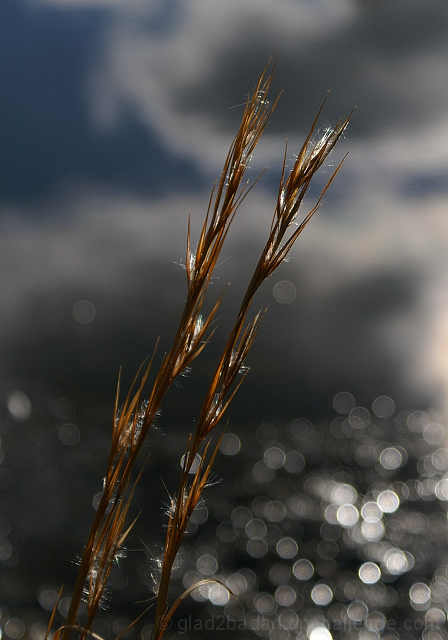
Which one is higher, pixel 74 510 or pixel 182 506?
pixel 182 506

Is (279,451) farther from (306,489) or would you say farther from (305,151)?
(305,151)

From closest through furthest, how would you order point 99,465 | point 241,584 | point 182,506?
1. point 182,506
2. point 241,584
3. point 99,465

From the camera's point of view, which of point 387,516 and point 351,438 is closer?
point 387,516

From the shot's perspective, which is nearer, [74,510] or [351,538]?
[351,538]

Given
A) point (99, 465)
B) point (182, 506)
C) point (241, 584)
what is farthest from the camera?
point (99, 465)

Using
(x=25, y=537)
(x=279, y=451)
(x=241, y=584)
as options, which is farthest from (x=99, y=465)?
(x=241, y=584)

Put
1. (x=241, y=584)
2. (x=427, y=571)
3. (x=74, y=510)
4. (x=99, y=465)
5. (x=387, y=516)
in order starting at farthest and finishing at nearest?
1. (x=99, y=465)
2. (x=74, y=510)
3. (x=387, y=516)
4. (x=427, y=571)
5. (x=241, y=584)

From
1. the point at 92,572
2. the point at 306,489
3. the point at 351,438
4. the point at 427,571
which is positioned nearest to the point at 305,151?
the point at 92,572

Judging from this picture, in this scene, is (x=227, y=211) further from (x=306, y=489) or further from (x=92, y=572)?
(x=306, y=489)

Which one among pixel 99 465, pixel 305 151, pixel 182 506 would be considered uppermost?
pixel 305 151
